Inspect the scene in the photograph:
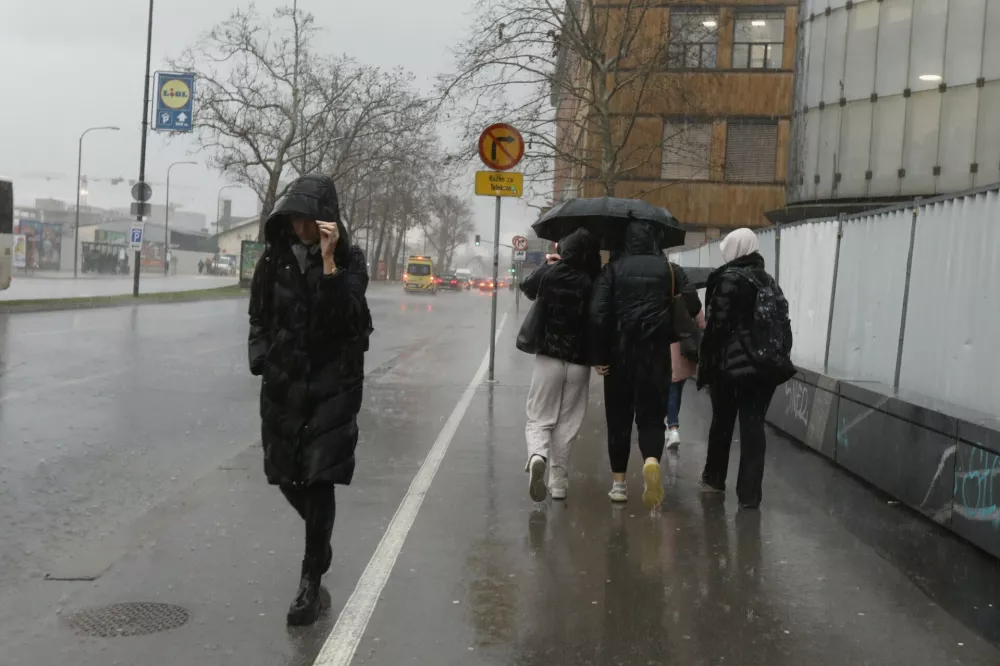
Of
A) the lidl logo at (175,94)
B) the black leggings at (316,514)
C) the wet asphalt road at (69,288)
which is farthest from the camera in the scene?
the wet asphalt road at (69,288)

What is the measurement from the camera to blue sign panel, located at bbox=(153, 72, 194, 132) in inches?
1246

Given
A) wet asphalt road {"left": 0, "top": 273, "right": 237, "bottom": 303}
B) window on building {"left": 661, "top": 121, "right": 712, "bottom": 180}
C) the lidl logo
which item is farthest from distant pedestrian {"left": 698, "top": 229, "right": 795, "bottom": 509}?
window on building {"left": 661, "top": 121, "right": 712, "bottom": 180}

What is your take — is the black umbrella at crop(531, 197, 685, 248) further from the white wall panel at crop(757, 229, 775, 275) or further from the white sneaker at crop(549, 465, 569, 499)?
the white wall panel at crop(757, 229, 775, 275)

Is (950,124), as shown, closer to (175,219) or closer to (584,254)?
(584,254)

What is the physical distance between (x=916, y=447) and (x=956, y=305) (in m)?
1.10

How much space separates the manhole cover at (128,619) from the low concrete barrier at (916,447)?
4.21 meters

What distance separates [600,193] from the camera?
3912 cm

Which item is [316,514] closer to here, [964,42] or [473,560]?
[473,560]

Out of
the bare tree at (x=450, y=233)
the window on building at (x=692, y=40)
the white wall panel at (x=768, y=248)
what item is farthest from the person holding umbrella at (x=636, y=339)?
the bare tree at (x=450, y=233)

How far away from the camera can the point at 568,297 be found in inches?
268

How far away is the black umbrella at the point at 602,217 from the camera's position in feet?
24.3

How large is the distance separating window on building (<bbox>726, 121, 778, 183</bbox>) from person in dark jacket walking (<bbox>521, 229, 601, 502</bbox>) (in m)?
30.8

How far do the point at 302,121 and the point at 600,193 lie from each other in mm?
17290

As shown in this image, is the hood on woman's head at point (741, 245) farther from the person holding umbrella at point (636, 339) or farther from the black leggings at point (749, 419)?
the black leggings at point (749, 419)
